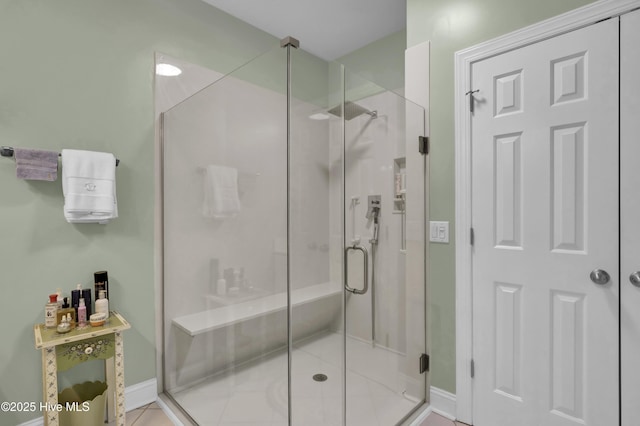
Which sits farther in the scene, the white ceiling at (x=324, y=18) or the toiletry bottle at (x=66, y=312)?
the white ceiling at (x=324, y=18)

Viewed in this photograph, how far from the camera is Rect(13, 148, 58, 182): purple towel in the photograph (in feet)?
5.19

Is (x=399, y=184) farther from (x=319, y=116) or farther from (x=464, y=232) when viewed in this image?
(x=319, y=116)

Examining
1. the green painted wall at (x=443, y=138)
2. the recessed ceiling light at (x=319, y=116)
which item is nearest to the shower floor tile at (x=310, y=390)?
the green painted wall at (x=443, y=138)

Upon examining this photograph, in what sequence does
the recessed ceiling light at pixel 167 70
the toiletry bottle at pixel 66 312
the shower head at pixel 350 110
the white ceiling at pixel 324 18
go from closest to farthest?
1. the shower head at pixel 350 110
2. the toiletry bottle at pixel 66 312
3. the recessed ceiling light at pixel 167 70
4. the white ceiling at pixel 324 18

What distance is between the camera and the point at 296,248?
1373mm

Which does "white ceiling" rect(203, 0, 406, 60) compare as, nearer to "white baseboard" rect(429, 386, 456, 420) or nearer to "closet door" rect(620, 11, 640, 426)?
"closet door" rect(620, 11, 640, 426)

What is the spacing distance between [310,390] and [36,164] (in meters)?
1.70

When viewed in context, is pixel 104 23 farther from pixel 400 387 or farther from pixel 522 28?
pixel 400 387

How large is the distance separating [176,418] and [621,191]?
97.6 inches

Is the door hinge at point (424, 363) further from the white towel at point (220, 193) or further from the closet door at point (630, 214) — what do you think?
the white towel at point (220, 193)

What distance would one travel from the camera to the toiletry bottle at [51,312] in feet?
5.37

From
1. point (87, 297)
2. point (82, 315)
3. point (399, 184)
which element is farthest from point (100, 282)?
point (399, 184)

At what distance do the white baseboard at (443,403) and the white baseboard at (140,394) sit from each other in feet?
5.64

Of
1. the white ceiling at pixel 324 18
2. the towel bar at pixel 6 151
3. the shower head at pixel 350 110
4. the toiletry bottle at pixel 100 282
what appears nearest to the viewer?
the shower head at pixel 350 110
